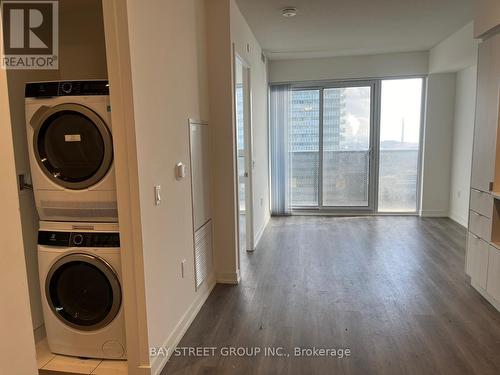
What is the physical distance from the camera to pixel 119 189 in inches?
75.7

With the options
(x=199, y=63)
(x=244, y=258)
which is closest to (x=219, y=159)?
(x=199, y=63)

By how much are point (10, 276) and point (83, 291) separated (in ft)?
3.95

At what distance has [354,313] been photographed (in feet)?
9.31

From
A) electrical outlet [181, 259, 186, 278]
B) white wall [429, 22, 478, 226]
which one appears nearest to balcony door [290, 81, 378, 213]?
white wall [429, 22, 478, 226]

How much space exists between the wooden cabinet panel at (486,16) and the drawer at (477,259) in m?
1.73

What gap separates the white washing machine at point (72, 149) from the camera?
6.67 feet

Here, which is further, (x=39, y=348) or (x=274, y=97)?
(x=274, y=97)

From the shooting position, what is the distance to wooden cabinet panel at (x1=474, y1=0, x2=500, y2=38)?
8.80ft

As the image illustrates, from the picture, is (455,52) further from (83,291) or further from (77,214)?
(83,291)

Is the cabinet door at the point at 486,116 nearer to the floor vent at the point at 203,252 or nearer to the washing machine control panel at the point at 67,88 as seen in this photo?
the floor vent at the point at 203,252

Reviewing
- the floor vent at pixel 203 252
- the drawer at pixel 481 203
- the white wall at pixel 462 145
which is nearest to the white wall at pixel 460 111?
the white wall at pixel 462 145

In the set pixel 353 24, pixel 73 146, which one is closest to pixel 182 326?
pixel 73 146

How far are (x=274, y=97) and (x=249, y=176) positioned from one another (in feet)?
7.96

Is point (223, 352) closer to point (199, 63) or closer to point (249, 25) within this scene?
point (199, 63)
